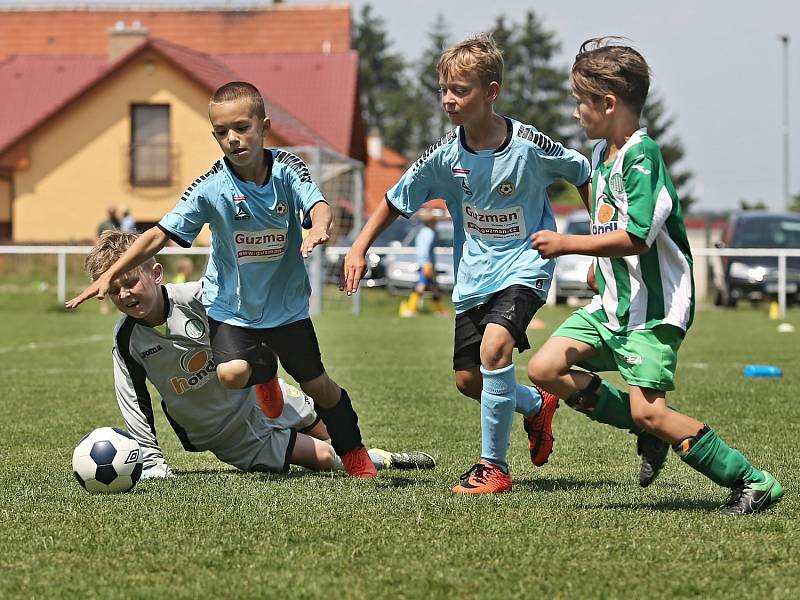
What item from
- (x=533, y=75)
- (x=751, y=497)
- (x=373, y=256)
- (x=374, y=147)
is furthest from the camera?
(x=533, y=75)

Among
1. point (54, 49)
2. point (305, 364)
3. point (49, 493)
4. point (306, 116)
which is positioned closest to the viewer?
point (49, 493)

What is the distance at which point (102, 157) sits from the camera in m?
39.0

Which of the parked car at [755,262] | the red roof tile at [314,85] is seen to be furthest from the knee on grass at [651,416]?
the red roof tile at [314,85]

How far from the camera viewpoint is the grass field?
13.0 feet

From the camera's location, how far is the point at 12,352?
14.5 metres

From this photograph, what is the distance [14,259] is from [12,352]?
16312 mm

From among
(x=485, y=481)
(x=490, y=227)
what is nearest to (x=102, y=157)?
(x=490, y=227)

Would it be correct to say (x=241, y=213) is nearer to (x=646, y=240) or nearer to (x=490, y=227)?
(x=490, y=227)

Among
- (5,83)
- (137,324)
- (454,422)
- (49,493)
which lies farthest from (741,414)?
(5,83)

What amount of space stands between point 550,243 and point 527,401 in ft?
4.36

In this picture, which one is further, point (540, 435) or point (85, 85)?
point (85, 85)

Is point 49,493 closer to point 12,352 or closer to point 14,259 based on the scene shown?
point 12,352

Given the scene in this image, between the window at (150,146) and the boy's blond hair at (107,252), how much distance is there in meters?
33.1

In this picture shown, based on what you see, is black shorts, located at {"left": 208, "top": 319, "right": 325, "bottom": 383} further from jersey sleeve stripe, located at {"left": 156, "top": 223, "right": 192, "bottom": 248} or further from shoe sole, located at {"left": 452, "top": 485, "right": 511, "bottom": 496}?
shoe sole, located at {"left": 452, "top": 485, "right": 511, "bottom": 496}
